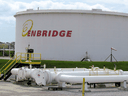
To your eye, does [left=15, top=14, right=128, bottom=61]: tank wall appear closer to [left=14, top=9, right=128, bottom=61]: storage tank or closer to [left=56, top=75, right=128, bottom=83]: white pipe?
[left=14, top=9, right=128, bottom=61]: storage tank

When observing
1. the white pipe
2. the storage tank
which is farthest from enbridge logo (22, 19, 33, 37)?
the white pipe

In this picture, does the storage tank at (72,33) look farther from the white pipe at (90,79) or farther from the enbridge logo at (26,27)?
the white pipe at (90,79)

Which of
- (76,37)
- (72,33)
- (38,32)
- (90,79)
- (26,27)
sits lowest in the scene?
(90,79)

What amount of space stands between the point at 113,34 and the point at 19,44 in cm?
1251

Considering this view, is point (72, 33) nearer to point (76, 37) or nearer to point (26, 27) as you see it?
point (76, 37)

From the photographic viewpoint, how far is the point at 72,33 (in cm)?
2756

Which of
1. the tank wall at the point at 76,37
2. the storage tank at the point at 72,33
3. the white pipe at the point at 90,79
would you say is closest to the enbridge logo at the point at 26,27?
the storage tank at the point at 72,33

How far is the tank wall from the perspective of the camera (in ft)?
90.7

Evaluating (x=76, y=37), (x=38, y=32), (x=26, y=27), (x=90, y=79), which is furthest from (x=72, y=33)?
(x=90, y=79)

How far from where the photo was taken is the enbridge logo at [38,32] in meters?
27.6

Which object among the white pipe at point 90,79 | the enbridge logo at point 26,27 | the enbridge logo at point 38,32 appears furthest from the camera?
the enbridge logo at point 26,27

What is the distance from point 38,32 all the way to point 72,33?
4.26 m

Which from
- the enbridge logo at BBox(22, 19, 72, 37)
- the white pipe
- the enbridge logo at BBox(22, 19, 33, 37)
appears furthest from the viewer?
the enbridge logo at BBox(22, 19, 33, 37)

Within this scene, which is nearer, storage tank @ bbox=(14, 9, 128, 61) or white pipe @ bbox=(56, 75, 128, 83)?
white pipe @ bbox=(56, 75, 128, 83)
